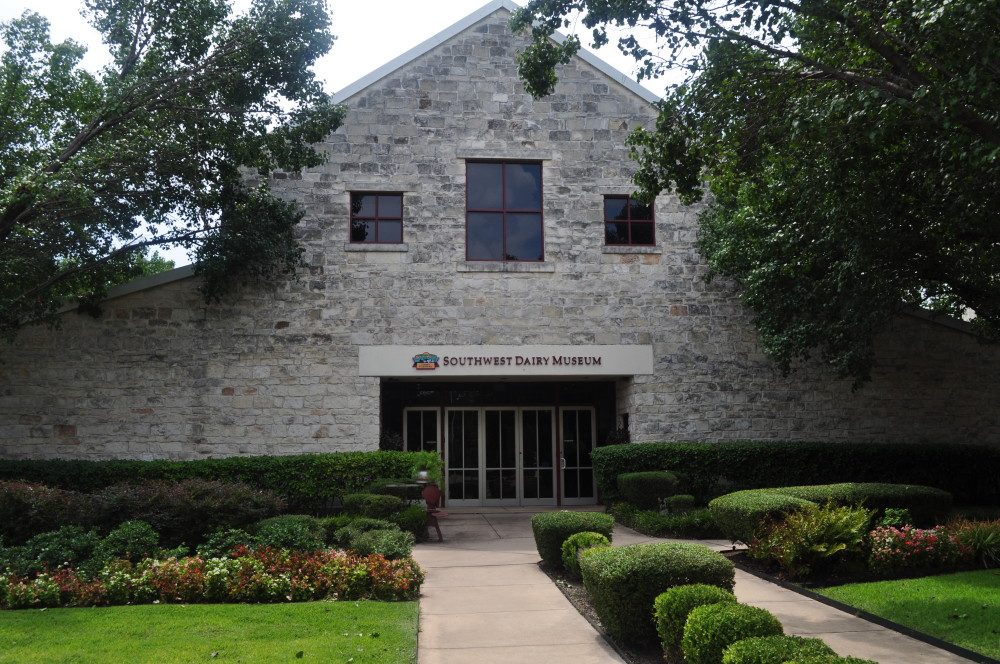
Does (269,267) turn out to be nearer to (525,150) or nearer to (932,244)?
(525,150)

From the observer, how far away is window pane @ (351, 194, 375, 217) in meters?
17.7

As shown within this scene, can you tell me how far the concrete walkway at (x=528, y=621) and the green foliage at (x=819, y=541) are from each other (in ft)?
1.35

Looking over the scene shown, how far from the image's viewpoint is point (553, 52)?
1041 centimetres

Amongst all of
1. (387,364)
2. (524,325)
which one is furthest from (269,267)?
(524,325)

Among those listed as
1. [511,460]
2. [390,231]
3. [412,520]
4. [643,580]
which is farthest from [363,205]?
[643,580]

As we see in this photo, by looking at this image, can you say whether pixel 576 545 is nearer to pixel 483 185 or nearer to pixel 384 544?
pixel 384 544

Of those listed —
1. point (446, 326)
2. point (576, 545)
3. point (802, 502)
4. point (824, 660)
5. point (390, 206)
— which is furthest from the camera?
point (390, 206)

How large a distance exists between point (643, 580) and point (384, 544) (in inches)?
151

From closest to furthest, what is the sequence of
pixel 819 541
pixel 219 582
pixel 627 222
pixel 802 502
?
pixel 219 582 < pixel 819 541 < pixel 802 502 < pixel 627 222

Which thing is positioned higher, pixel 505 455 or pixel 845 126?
pixel 845 126

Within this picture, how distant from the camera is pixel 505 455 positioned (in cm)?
1905

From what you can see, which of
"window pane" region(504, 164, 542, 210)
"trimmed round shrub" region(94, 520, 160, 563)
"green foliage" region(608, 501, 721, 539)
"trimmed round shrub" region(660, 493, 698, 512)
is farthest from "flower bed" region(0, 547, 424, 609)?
"window pane" region(504, 164, 542, 210)

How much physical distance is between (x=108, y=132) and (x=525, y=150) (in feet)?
27.3

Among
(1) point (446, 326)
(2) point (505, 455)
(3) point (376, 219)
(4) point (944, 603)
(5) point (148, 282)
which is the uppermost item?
(3) point (376, 219)
